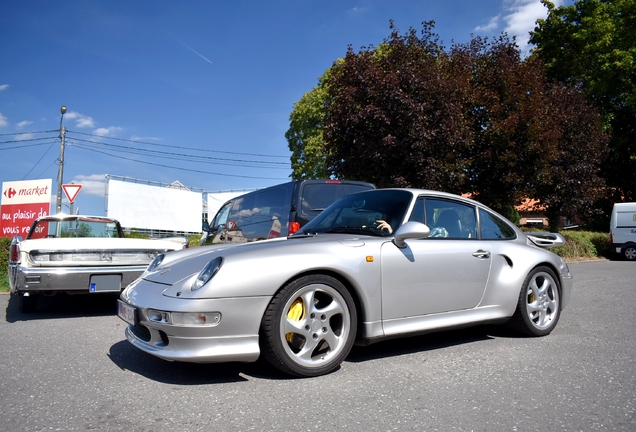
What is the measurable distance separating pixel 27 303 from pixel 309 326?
4568mm

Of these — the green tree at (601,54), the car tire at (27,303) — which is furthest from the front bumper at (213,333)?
the green tree at (601,54)

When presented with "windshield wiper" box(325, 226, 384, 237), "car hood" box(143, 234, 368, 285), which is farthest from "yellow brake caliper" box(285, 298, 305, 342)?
"windshield wiper" box(325, 226, 384, 237)

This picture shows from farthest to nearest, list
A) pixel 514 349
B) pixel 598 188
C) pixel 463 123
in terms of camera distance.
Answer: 1. pixel 598 188
2. pixel 463 123
3. pixel 514 349

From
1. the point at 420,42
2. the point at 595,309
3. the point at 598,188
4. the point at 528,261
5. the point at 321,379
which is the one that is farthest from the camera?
the point at 598,188

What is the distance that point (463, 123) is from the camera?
14992mm

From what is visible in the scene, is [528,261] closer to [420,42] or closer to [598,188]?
[420,42]

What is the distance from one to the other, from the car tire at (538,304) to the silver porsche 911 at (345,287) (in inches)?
0.4

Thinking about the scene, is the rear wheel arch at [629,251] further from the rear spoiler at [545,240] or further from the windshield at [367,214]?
the windshield at [367,214]

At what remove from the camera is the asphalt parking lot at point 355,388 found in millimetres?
2654

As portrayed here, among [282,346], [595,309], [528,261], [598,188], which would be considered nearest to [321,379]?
[282,346]

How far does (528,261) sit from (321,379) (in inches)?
95.9

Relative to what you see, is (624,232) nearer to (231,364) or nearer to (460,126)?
(460,126)

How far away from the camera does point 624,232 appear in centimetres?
1944

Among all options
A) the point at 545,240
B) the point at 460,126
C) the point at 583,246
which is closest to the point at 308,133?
the point at 583,246
